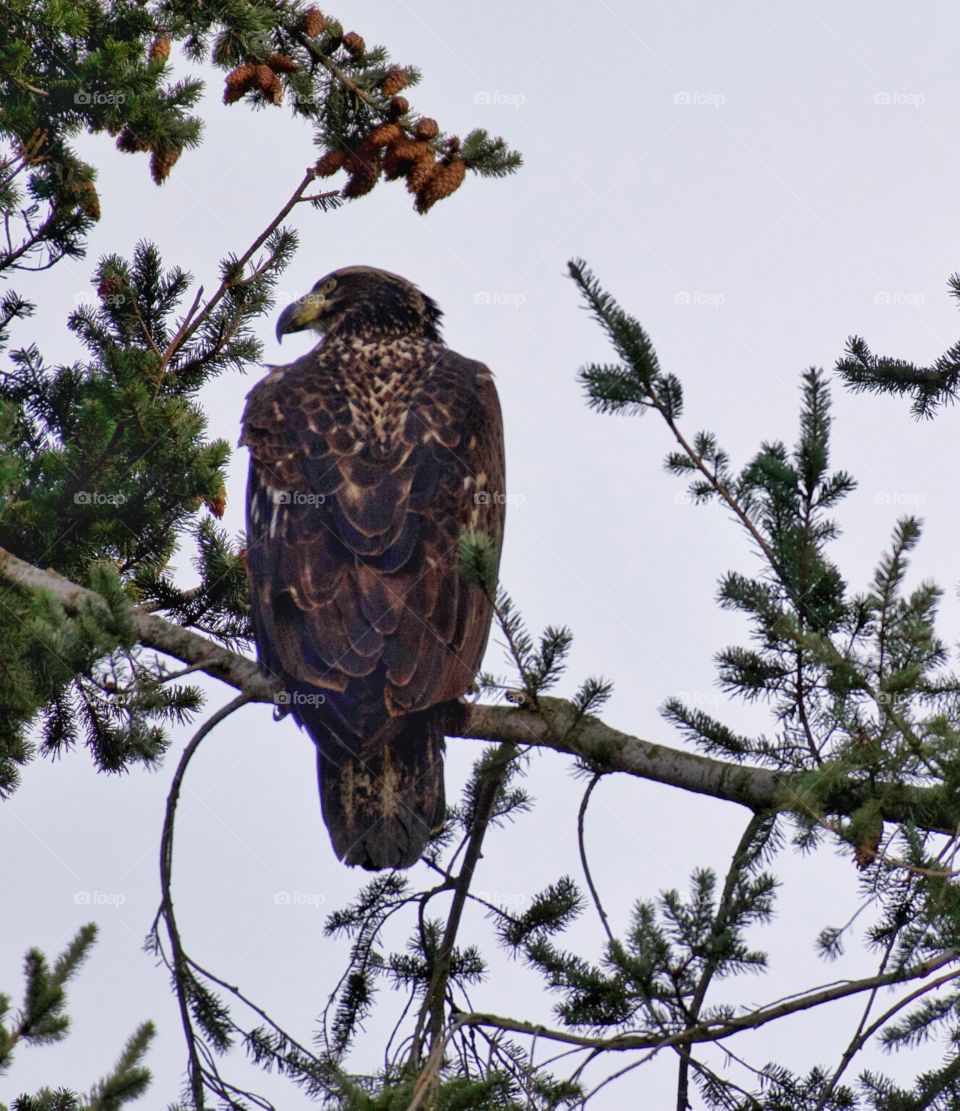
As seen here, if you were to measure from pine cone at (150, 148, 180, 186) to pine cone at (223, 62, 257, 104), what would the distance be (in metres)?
0.31

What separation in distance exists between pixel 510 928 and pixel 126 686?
4.59 ft

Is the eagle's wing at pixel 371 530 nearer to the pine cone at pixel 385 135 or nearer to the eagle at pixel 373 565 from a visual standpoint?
the eagle at pixel 373 565

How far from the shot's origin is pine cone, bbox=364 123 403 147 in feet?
19.8

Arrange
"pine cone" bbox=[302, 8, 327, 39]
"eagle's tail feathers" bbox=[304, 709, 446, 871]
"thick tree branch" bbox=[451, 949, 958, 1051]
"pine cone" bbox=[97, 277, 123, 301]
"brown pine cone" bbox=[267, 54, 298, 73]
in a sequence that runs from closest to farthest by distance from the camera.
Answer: "thick tree branch" bbox=[451, 949, 958, 1051]
"eagle's tail feathers" bbox=[304, 709, 446, 871]
"pine cone" bbox=[97, 277, 123, 301]
"brown pine cone" bbox=[267, 54, 298, 73]
"pine cone" bbox=[302, 8, 327, 39]

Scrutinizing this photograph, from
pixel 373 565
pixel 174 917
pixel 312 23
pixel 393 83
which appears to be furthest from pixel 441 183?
pixel 174 917

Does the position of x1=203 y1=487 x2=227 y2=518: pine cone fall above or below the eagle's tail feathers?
above

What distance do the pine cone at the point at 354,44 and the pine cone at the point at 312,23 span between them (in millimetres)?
110

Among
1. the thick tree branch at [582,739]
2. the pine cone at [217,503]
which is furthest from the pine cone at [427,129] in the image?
the thick tree branch at [582,739]

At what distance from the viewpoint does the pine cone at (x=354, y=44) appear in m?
6.29

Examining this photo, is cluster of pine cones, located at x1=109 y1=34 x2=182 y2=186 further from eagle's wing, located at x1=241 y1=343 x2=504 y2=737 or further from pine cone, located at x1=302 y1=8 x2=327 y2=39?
eagle's wing, located at x1=241 y1=343 x2=504 y2=737

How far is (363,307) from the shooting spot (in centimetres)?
709

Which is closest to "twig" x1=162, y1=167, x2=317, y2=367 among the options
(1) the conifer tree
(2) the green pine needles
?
(1) the conifer tree

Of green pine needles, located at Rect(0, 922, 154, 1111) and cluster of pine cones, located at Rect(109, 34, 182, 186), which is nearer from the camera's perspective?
green pine needles, located at Rect(0, 922, 154, 1111)

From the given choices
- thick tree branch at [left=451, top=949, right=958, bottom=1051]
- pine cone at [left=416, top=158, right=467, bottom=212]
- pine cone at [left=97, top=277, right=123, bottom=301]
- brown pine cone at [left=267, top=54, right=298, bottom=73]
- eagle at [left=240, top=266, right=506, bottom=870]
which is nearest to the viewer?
thick tree branch at [left=451, top=949, right=958, bottom=1051]
